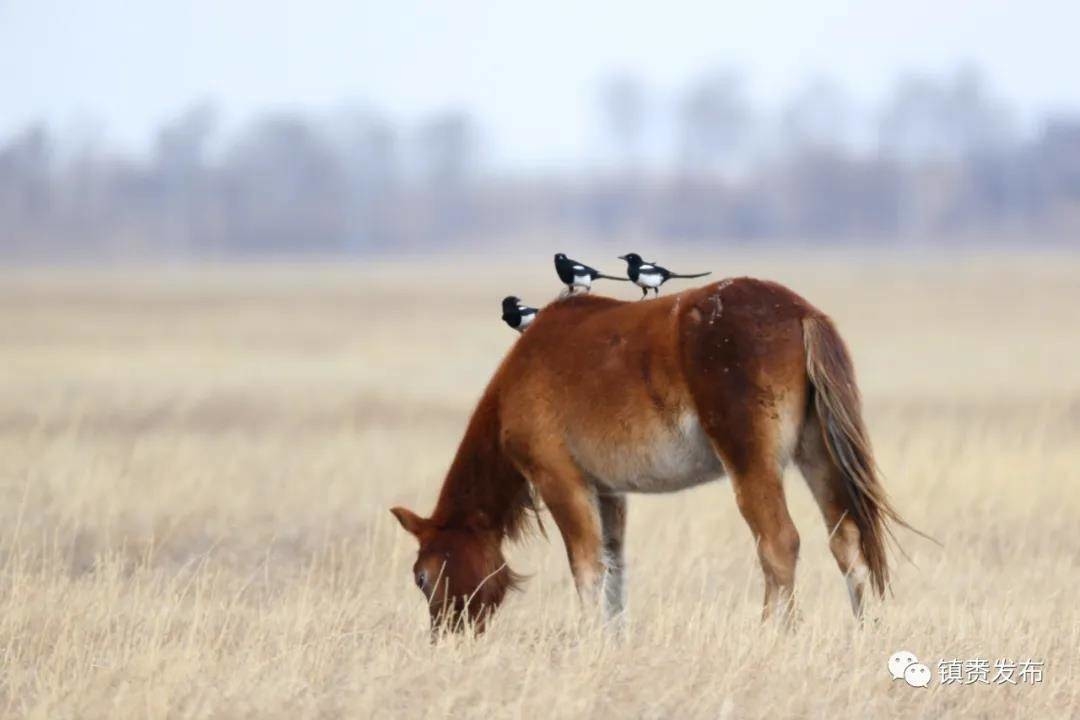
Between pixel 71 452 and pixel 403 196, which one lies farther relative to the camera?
pixel 403 196

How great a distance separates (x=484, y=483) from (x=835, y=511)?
5.16 ft

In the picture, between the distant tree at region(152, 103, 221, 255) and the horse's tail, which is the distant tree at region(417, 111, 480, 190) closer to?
the distant tree at region(152, 103, 221, 255)

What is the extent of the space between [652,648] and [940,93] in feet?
347

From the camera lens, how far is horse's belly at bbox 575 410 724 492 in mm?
7457

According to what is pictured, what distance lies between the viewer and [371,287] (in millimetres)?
49656

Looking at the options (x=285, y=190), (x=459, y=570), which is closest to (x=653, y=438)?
(x=459, y=570)

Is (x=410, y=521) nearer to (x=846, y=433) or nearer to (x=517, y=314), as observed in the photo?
(x=517, y=314)

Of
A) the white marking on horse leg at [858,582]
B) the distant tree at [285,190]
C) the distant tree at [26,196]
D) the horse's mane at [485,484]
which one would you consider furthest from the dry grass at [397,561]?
the distant tree at [285,190]

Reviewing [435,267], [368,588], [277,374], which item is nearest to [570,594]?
[368,588]

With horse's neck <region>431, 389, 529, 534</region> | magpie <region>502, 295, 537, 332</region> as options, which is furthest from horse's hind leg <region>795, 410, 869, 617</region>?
magpie <region>502, 295, 537, 332</region>

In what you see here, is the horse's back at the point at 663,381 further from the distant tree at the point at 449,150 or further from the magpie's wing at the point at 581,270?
the distant tree at the point at 449,150

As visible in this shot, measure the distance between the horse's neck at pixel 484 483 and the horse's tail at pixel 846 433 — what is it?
4.72 ft

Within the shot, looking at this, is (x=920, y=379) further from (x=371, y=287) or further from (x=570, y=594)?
(x=371, y=287)

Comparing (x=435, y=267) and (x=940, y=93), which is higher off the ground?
(x=940, y=93)
